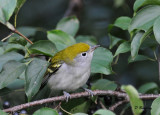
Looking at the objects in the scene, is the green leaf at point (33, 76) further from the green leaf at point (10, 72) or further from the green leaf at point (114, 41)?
the green leaf at point (114, 41)

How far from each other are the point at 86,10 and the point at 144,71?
5.33ft

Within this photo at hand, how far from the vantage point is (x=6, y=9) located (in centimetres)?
250

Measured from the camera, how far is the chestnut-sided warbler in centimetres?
304

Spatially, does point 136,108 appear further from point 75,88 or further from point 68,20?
point 68,20

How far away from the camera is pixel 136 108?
1.63 metres

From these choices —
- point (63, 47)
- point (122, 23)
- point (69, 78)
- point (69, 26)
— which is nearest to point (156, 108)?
point (122, 23)

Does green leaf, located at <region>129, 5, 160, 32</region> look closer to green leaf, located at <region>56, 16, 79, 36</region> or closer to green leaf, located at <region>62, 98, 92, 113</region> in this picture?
green leaf, located at <region>62, 98, 92, 113</region>

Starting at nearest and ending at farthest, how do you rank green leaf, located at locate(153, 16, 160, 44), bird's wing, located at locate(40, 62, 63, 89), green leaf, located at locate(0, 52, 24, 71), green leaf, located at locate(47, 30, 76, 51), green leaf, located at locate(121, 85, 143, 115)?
green leaf, located at locate(121, 85, 143, 115), green leaf, located at locate(153, 16, 160, 44), green leaf, located at locate(0, 52, 24, 71), bird's wing, located at locate(40, 62, 63, 89), green leaf, located at locate(47, 30, 76, 51)

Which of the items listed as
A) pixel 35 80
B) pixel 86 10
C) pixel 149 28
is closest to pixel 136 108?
pixel 149 28

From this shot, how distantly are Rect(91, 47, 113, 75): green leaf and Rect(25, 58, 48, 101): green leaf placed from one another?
49cm

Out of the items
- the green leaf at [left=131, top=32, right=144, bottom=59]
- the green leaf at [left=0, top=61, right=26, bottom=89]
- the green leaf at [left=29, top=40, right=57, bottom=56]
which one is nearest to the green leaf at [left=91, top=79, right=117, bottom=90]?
the green leaf at [left=29, top=40, right=57, bottom=56]

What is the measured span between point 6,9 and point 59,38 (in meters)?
0.83

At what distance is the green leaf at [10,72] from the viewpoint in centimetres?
247

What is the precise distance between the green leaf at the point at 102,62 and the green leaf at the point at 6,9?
2.84 ft
